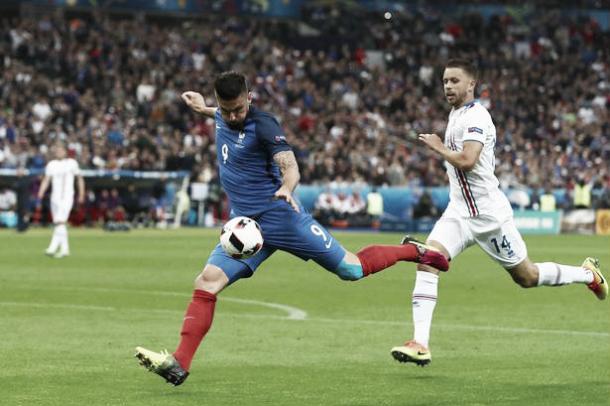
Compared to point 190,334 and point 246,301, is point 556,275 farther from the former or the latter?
point 246,301

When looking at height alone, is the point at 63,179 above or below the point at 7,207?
above

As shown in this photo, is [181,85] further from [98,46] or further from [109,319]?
[109,319]

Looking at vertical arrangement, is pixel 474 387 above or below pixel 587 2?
below

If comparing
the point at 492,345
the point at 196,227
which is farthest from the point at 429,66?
the point at 492,345

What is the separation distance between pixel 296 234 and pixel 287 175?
1.91 feet

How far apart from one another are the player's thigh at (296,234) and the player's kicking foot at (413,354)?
3.55 ft

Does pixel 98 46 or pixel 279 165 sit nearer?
pixel 279 165

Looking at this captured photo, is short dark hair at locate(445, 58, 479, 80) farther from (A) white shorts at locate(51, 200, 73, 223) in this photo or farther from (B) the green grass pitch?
(A) white shorts at locate(51, 200, 73, 223)

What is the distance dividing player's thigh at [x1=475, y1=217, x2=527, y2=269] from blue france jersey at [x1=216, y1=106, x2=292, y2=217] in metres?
2.18

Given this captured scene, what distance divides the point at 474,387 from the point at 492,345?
2934 mm

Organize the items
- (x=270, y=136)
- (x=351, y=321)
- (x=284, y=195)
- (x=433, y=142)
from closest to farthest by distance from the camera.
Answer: (x=284, y=195) < (x=270, y=136) < (x=433, y=142) < (x=351, y=321)

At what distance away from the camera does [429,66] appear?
55.1 m

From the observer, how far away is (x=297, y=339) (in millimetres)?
13750

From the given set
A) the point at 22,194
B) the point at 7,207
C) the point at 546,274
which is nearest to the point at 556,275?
the point at 546,274
